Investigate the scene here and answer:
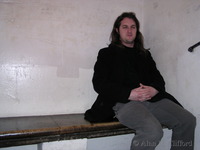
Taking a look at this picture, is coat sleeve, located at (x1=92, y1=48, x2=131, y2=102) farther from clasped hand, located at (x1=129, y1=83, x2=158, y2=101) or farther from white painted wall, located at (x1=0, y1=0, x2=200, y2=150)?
white painted wall, located at (x1=0, y1=0, x2=200, y2=150)

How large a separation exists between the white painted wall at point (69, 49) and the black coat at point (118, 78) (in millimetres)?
262

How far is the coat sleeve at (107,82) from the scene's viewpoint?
1.52 metres

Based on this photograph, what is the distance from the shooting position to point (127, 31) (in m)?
1.87

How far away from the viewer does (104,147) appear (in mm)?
1615

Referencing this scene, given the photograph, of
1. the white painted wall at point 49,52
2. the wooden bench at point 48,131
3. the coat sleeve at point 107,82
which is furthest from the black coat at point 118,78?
the white painted wall at point 49,52

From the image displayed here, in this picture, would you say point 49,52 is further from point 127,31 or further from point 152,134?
point 152,134

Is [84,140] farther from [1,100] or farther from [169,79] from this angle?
[169,79]

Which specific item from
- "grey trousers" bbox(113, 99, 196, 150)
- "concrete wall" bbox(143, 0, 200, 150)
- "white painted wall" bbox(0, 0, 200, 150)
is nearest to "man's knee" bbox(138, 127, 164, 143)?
"grey trousers" bbox(113, 99, 196, 150)

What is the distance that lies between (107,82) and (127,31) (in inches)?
22.5

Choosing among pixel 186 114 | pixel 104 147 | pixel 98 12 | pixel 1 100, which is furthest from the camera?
pixel 98 12

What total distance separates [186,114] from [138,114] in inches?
15.5

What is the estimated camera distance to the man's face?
1.86 metres

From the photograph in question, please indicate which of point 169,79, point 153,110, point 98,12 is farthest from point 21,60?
point 169,79

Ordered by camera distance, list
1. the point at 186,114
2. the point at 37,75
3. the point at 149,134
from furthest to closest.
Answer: the point at 37,75
the point at 186,114
the point at 149,134
